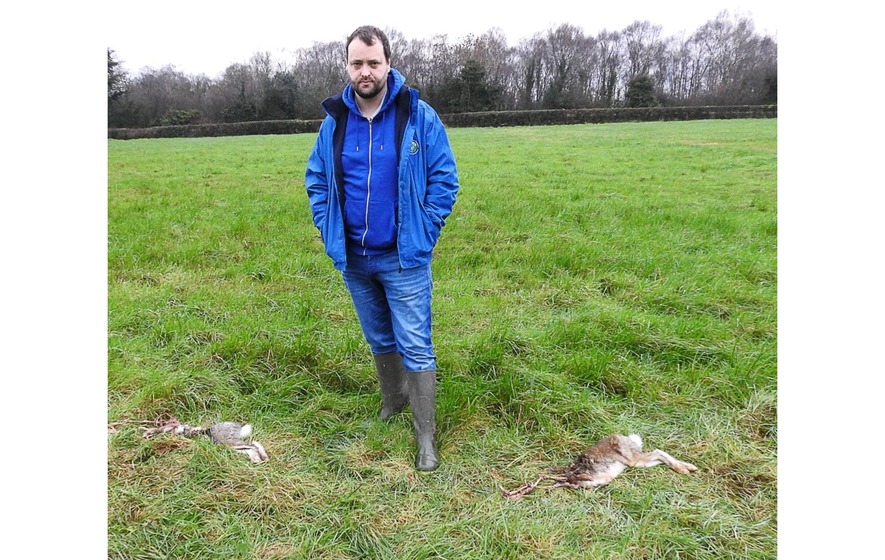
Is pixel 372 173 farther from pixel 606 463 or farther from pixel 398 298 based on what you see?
pixel 606 463

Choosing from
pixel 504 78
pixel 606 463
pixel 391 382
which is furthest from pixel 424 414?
pixel 504 78

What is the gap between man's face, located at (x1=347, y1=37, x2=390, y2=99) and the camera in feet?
7.20

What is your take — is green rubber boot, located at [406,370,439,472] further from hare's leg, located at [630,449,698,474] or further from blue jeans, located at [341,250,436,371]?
hare's leg, located at [630,449,698,474]

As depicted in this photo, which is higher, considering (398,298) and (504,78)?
(504,78)

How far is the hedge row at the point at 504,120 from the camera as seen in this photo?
9836 millimetres

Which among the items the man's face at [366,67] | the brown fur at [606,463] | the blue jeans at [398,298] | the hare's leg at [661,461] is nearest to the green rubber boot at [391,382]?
the blue jeans at [398,298]

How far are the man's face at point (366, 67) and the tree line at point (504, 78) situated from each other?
3.09 metres

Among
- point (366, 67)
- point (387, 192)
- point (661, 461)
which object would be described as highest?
point (366, 67)

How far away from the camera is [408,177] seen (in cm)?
233

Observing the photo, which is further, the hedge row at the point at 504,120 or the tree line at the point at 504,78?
the hedge row at the point at 504,120

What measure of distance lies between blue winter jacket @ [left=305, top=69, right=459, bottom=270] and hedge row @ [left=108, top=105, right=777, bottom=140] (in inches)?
286

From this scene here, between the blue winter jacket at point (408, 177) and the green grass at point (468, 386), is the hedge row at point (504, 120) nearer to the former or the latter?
the green grass at point (468, 386)

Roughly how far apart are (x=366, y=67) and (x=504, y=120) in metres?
8.81

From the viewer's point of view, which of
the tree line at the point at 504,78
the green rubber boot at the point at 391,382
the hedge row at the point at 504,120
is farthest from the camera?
the hedge row at the point at 504,120
